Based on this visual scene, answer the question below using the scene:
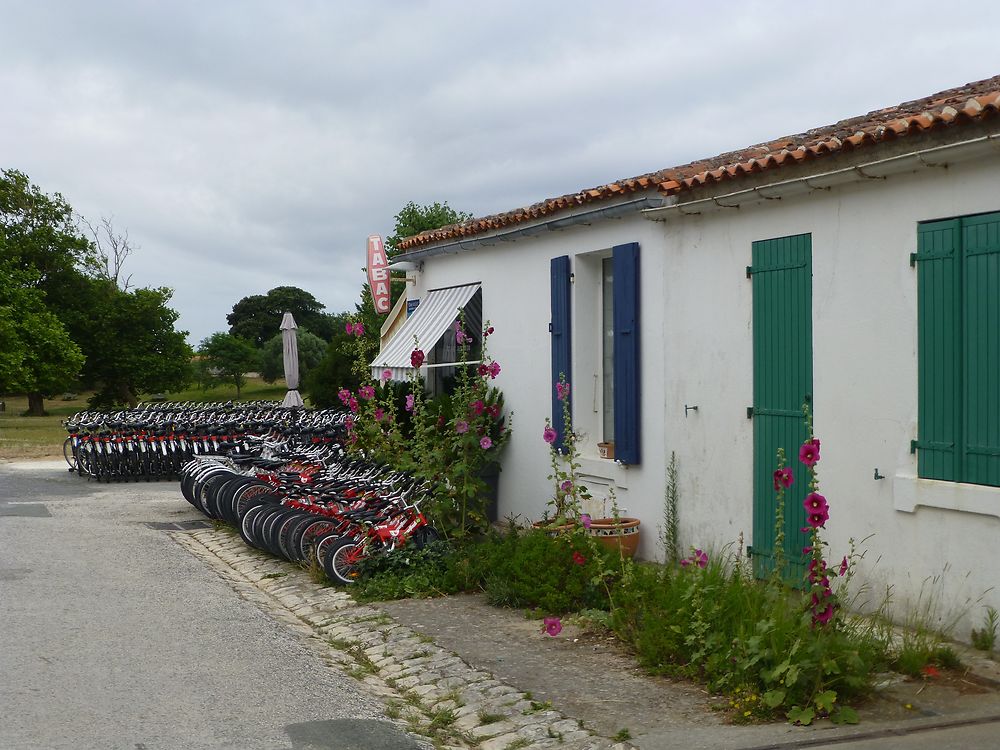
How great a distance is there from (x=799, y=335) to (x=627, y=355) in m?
2.06

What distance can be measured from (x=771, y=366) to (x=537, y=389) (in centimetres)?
353

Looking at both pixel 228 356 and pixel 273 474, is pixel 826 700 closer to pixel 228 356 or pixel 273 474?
pixel 273 474

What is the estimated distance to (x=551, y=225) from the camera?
32.9ft

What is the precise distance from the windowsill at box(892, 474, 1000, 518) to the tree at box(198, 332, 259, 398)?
47269 millimetres

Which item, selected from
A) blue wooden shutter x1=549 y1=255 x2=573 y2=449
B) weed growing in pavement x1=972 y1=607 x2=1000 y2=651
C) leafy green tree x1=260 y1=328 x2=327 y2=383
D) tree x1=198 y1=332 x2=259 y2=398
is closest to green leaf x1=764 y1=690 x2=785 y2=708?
weed growing in pavement x1=972 y1=607 x2=1000 y2=651

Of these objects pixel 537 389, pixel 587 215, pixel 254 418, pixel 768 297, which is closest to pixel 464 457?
pixel 537 389

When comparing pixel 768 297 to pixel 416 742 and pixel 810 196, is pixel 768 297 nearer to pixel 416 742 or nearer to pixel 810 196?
pixel 810 196

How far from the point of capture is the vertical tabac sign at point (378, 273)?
15.0 metres

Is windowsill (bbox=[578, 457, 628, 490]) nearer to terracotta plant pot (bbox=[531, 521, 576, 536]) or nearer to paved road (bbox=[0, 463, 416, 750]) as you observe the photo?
terracotta plant pot (bbox=[531, 521, 576, 536])

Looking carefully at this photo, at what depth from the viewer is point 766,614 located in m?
5.44

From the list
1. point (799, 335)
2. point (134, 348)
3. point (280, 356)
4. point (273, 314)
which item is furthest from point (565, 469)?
point (273, 314)

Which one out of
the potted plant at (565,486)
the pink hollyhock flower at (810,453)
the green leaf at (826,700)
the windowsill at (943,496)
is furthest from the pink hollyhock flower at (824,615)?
the potted plant at (565,486)

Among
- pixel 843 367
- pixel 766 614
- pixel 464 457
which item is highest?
pixel 843 367

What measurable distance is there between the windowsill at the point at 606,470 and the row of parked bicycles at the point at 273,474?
1.66 m
